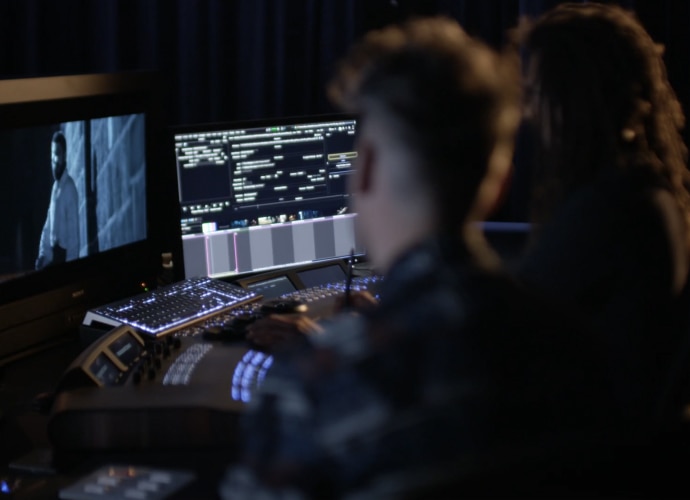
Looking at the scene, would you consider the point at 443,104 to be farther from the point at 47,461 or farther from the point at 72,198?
the point at 72,198

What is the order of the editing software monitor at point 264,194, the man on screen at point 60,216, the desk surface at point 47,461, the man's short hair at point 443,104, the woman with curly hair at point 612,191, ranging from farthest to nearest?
1. the editing software monitor at point 264,194
2. the man on screen at point 60,216
3. the woman with curly hair at point 612,191
4. the desk surface at point 47,461
5. the man's short hair at point 443,104

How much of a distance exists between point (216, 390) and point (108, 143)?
0.77 meters

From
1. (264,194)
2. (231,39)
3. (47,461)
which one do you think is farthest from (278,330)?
(231,39)

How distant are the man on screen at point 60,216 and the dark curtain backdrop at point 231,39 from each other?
88cm

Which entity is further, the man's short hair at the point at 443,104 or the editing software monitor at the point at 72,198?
the editing software monitor at the point at 72,198

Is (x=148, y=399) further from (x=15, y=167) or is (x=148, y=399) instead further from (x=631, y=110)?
(x=631, y=110)

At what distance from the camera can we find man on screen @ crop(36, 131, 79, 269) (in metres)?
1.85

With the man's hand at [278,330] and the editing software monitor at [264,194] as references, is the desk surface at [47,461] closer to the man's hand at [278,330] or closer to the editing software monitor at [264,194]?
the man's hand at [278,330]

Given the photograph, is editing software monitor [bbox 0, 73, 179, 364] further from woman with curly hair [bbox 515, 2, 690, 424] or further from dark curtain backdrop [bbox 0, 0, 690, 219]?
woman with curly hair [bbox 515, 2, 690, 424]

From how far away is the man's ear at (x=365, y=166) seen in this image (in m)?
0.88

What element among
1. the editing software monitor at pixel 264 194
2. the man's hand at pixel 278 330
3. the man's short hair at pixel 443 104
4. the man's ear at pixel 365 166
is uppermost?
the man's short hair at pixel 443 104

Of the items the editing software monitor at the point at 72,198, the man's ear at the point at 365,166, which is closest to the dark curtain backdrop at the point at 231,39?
the editing software monitor at the point at 72,198

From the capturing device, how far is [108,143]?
2014 millimetres

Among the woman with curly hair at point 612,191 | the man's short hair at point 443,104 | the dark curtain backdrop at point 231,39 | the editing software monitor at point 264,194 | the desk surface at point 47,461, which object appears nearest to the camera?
the man's short hair at point 443,104
